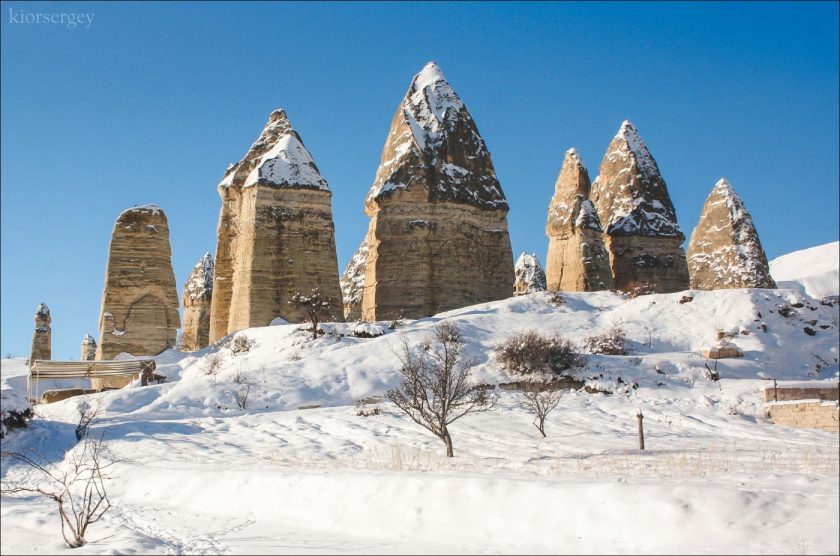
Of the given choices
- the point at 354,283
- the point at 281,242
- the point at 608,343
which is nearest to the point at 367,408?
the point at 608,343

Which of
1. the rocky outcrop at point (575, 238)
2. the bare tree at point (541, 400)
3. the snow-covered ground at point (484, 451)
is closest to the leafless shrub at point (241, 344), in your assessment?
the snow-covered ground at point (484, 451)

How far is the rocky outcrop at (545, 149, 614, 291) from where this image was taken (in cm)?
3244

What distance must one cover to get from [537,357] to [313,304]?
26.1ft

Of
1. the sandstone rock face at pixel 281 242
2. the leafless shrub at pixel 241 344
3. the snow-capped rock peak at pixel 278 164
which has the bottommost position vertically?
the leafless shrub at pixel 241 344

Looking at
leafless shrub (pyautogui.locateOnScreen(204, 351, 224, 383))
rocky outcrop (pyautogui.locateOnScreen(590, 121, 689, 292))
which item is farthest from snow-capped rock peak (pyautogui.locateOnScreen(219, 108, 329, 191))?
rocky outcrop (pyautogui.locateOnScreen(590, 121, 689, 292))

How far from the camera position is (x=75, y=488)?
1092cm

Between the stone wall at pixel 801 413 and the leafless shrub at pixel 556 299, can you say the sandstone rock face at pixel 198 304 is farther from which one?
the stone wall at pixel 801 413

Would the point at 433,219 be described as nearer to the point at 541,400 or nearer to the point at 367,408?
the point at 367,408

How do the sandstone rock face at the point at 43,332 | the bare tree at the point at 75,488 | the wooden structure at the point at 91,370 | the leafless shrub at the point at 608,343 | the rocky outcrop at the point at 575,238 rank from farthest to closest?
the sandstone rock face at the point at 43,332 < the rocky outcrop at the point at 575,238 < the wooden structure at the point at 91,370 < the leafless shrub at the point at 608,343 < the bare tree at the point at 75,488

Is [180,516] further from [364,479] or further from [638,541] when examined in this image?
[638,541]

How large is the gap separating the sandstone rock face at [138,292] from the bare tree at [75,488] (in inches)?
649

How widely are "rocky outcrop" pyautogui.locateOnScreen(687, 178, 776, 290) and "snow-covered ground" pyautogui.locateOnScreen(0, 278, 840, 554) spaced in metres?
9.71

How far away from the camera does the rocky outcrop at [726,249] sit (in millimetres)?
33969

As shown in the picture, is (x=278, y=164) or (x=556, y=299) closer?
(x=556, y=299)
